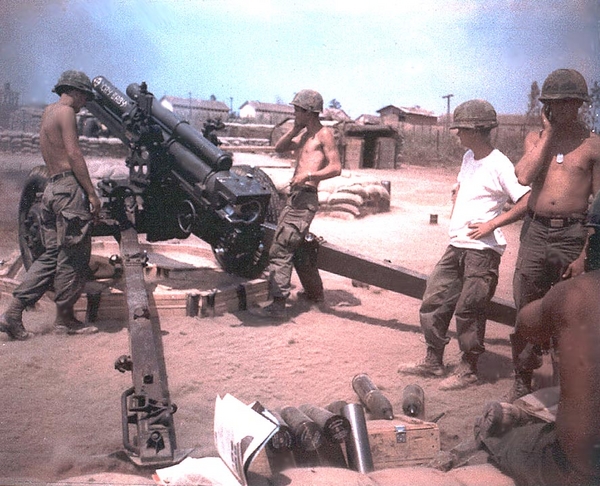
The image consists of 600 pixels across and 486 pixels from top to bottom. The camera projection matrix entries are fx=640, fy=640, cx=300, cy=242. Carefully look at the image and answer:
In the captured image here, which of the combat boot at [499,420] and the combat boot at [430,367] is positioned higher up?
the combat boot at [499,420]

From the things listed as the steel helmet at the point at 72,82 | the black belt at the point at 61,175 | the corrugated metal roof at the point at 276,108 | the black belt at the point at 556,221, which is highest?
the steel helmet at the point at 72,82

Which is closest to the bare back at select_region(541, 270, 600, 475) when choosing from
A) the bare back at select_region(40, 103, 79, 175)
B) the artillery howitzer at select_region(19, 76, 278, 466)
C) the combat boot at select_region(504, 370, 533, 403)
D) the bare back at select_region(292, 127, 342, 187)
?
the combat boot at select_region(504, 370, 533, 403)

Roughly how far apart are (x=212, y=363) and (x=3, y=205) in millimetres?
6716

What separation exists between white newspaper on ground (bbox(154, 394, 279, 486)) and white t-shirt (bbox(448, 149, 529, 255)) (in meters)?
1.97

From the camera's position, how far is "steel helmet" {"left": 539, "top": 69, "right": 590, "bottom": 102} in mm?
3234

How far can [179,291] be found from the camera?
17.2 ft

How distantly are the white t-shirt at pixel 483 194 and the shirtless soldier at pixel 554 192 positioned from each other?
0.47 feet

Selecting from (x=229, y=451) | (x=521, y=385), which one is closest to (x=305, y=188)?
(x=521, y=385)

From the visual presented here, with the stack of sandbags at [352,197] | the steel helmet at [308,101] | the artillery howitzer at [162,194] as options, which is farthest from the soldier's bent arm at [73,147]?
the stack of sandbags at [352,197]

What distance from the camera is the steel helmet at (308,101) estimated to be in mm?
4844

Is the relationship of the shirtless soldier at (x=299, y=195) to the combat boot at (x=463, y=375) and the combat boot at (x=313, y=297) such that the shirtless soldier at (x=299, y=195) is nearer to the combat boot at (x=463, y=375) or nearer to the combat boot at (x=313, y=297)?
the combat boot at (x=313, y=297)

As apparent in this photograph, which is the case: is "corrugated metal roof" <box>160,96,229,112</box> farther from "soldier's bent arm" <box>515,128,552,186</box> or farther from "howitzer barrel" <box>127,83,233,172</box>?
"soldier's bent arm" <box>515,128,552,186</box>

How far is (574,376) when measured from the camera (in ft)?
7.35

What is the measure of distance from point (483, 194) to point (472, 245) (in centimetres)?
32
